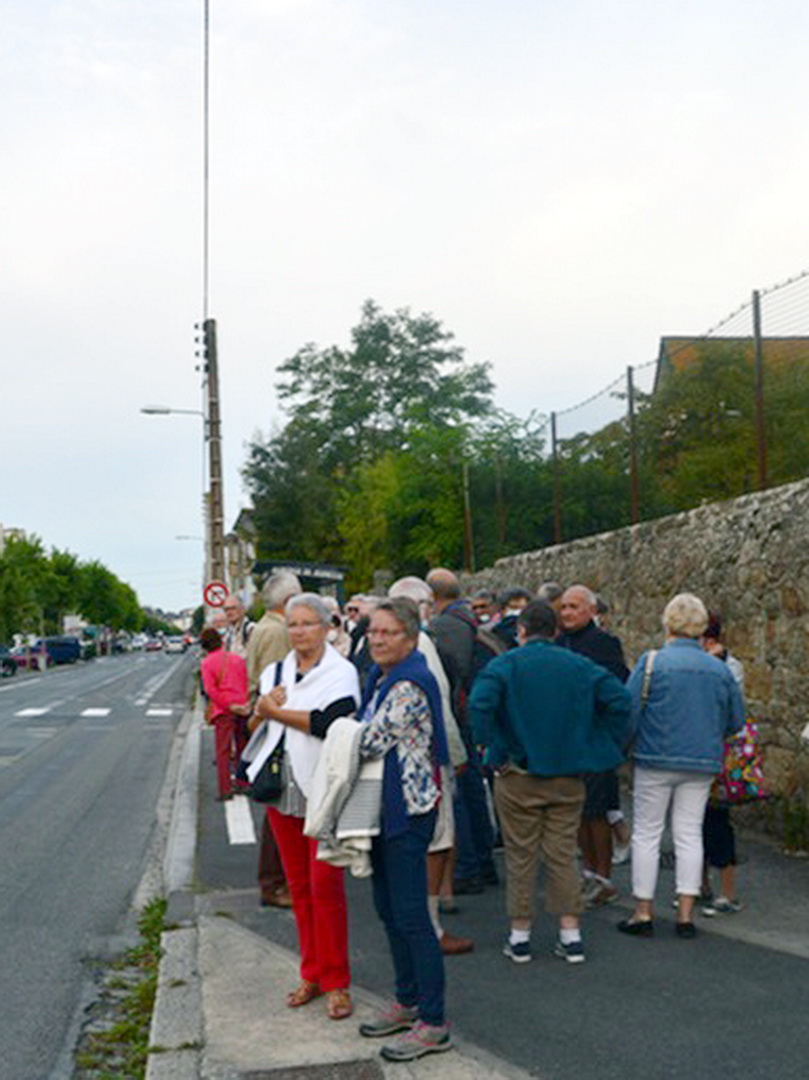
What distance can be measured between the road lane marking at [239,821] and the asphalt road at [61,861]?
0.68 m

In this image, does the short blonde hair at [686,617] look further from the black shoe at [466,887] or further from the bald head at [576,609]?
the black shoe at [466,887]

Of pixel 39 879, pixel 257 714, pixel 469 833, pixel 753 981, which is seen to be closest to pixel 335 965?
pixel 257 714

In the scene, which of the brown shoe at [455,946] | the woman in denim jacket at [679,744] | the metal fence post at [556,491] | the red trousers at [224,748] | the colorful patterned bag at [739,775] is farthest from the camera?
the metal fence post at [556,491]

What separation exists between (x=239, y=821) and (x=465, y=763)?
4.21 m

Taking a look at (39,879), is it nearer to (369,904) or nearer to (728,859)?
(369,904)

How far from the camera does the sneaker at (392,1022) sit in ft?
15.9

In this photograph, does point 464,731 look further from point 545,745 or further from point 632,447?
point 632,447

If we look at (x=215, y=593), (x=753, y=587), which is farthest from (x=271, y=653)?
(x=215, y=593)

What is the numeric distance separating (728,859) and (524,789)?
5.05 ft

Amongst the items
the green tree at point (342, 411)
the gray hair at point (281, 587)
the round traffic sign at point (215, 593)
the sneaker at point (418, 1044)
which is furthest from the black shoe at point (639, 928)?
the green tree at point (342, 411)

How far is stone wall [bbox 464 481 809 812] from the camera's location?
8.55 m

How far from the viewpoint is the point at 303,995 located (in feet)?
17.4

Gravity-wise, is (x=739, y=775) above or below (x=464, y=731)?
below

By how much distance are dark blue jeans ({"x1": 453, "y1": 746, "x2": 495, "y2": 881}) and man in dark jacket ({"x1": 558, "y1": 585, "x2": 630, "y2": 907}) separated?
2.11ft
